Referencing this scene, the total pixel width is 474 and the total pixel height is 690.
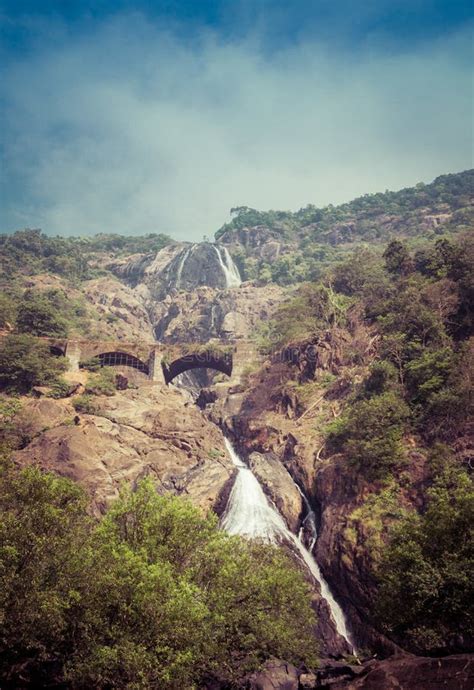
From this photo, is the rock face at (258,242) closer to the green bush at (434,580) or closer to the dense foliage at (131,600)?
the green bush at (434,580)

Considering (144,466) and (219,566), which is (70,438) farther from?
(219,566)

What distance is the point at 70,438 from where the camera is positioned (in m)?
31.6

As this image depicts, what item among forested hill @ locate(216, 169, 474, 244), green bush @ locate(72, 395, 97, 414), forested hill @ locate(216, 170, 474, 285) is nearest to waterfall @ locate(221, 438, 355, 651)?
green bush @ locate(72, 395, 97, 414)

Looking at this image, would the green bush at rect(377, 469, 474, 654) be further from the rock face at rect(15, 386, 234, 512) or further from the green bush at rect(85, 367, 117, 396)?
the green bush at rect(85, 367, 117, 396)

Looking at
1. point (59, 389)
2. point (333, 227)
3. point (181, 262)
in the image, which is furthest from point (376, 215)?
point (59, 389)

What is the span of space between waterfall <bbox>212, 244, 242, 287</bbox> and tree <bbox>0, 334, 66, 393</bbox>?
212 feet

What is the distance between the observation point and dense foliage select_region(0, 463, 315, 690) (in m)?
12.5

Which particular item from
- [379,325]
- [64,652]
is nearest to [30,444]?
[64,652]

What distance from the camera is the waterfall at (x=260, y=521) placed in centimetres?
2652

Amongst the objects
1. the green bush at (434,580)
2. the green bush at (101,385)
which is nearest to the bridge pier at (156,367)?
the green bush at (101,385)

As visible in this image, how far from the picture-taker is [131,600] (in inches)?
546

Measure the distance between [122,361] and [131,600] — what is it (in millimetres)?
43044

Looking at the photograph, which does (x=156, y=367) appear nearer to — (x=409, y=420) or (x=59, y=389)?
(x=59, y=389)

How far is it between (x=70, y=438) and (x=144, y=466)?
5708mm
